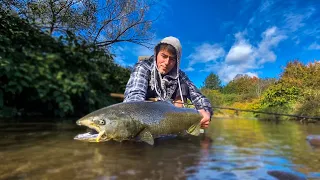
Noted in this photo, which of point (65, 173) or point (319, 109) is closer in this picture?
point (65, 173)

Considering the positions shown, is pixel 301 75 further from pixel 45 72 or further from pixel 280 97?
pixel 45 72

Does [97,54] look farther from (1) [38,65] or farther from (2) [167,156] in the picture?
(2) [167,156]

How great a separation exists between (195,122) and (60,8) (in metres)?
5.93

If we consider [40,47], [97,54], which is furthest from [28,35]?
[97,54]

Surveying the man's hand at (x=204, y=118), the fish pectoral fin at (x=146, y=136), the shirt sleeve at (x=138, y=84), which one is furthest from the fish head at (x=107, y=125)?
the man's hand at (x=204, y=118)

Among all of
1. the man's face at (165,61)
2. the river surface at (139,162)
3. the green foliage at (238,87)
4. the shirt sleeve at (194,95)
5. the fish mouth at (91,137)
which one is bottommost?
the river surface at (139,162)

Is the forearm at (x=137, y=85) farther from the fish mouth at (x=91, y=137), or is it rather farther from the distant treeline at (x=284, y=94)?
the distant treeline at (x=284, y=94)

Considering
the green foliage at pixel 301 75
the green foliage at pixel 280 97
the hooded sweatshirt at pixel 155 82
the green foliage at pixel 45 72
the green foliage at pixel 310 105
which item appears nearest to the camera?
the hooded sweatshirt at pixel 155 82

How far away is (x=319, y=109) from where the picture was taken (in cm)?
1255

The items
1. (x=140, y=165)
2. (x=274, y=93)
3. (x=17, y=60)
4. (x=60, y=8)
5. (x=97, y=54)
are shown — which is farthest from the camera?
(x=274, y=93)

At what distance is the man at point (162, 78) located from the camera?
3.10 meters

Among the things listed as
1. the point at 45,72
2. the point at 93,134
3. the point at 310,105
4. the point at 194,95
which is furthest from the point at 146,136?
the point at 310,105

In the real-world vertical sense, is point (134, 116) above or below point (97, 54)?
below

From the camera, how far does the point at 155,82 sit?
3279 millimetres
